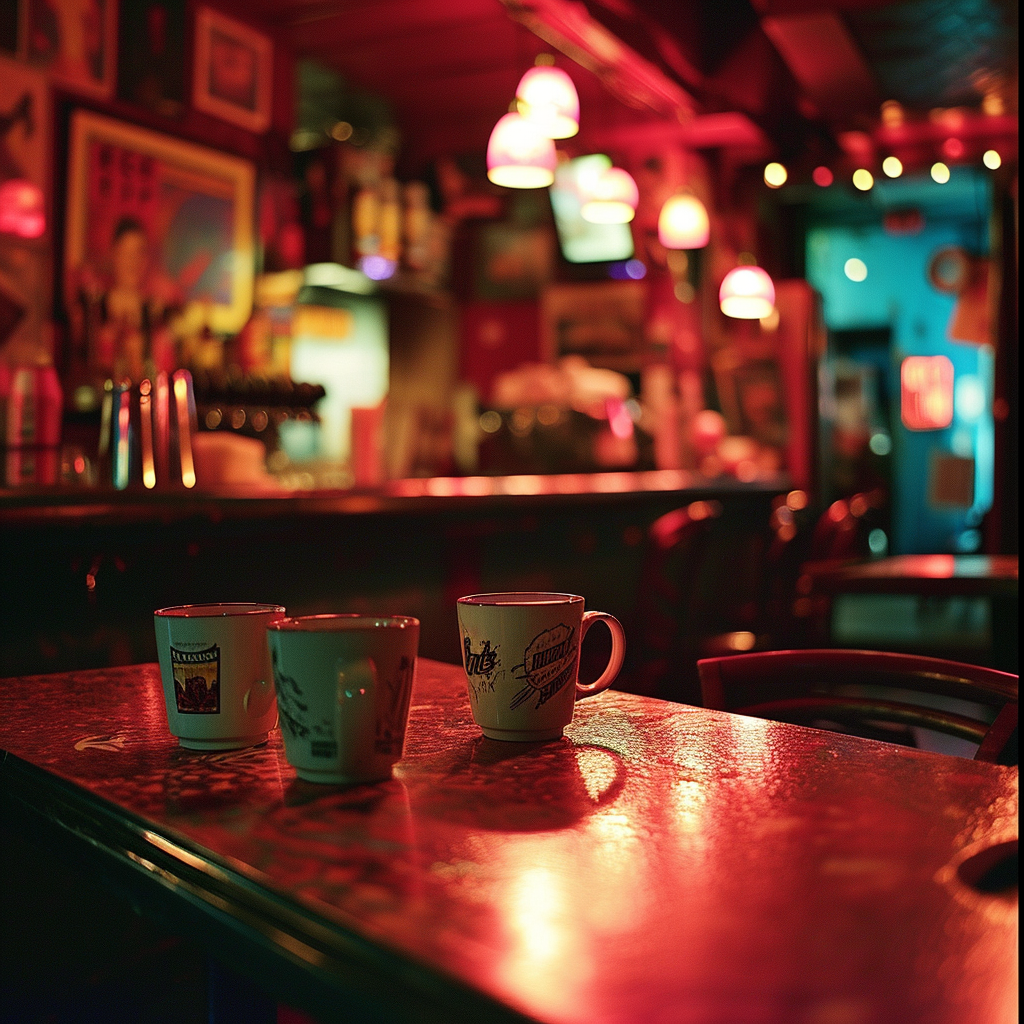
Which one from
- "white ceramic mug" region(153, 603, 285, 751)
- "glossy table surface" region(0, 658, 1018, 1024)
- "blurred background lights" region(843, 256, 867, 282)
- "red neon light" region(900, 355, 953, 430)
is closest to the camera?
"glossy table surface" region(0, 658, 1018, 1024)

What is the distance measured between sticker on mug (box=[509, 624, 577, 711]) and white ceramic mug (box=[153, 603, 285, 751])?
0.19 m

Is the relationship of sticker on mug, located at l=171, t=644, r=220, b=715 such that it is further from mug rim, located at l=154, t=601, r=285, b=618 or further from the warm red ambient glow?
the warm red ambient glow

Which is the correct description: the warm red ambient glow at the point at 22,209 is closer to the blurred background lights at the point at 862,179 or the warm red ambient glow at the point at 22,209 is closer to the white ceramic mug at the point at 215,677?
the white ceramic mug at the point at 215,677

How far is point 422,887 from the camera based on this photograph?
538 millimetres

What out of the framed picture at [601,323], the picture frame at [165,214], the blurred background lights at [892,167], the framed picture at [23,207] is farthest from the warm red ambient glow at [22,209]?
the blurred background lights at [892,167]

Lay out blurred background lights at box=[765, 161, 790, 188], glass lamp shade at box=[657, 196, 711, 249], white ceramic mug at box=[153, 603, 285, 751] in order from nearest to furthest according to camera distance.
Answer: white ceramic mug at box=[153, 603, 285, 751]
glass lamp shade at box=[657, 196, 711, 249]
blurred background lights at box=[765, 161, 790, 188]

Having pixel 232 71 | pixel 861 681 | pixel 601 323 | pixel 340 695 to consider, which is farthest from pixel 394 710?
pixel 601 323

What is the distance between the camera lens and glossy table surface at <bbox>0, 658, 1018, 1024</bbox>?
0.44 meters

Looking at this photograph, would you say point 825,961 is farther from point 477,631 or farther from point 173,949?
point 173,949

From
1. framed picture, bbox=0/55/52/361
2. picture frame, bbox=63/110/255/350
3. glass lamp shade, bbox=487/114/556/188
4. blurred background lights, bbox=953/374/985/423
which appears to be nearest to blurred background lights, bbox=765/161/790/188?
glass lamp shade, bbox=487/114/556/188

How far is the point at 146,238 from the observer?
169 inches

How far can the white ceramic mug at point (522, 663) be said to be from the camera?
0.82 metres

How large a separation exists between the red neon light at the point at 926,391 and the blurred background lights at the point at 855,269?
2.99 feet

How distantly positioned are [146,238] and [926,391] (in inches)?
330
